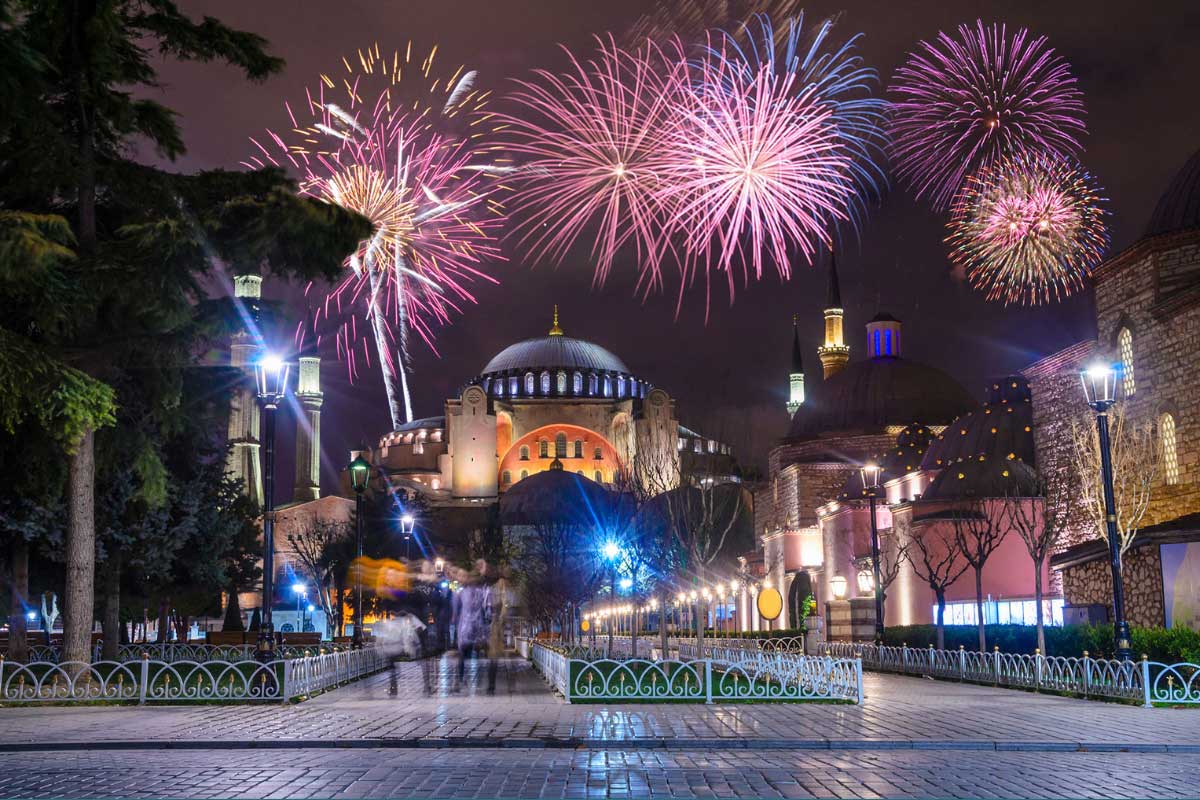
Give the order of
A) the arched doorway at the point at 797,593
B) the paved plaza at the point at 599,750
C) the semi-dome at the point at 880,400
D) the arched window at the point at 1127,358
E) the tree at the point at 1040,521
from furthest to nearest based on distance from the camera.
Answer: the semi-dome at the point at 880,400
the arched doorway at the point at 797,593
the arched window at the point at 1127,358
the tree at the point at 1040,521
the paved plaza at the point at 599,750

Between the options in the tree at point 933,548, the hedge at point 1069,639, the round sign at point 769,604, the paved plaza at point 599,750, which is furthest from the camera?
the round sign at point 769,604

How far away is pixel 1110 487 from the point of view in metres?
17.5

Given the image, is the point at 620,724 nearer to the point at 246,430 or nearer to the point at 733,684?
the point at 733,684

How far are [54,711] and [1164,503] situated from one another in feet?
74.1

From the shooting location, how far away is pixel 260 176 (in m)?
20.0

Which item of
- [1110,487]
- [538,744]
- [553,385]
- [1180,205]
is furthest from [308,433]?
[538,744]

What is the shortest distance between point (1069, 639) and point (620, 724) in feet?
41.1

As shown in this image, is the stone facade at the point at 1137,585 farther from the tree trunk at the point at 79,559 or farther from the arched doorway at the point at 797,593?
the arched doorway at the point at 797,593

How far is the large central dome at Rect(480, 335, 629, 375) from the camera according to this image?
115375 mm

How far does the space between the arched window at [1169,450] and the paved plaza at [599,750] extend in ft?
36.6

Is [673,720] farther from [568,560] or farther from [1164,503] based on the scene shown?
[568,560]

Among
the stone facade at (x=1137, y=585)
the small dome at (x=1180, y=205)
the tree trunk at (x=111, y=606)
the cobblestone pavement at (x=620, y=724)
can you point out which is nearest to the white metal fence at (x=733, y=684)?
the cobblestone pavement at (x=620, y=724)

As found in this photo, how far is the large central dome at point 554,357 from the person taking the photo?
115375 mm

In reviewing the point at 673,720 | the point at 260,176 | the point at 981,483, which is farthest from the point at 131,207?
the point at 981,483
